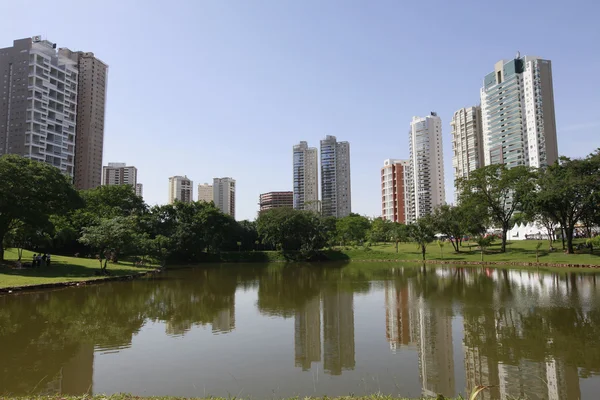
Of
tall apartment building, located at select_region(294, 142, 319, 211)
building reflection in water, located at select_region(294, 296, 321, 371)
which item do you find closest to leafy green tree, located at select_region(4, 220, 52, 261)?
building reflection in water, located at select_region(294, 296, 321, 371)

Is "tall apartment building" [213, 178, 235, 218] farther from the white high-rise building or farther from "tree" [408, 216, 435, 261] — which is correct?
"tree" [408, 216, 435, 261]

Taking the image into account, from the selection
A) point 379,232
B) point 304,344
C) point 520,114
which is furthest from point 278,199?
→ point 304,344

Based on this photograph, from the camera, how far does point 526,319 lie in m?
12.5

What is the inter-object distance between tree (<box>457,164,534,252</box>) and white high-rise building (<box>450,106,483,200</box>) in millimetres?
56630

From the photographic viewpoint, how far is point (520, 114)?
84.4 meters

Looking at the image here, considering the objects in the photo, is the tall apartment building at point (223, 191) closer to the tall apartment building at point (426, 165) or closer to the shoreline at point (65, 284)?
the tall apartment building at point (426, 165)

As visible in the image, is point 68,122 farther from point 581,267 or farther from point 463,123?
point 463,123

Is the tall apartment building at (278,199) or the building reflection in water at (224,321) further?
the tall apartment building at (278,199)

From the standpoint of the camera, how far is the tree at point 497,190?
42.7 meters

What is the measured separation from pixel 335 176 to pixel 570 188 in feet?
266

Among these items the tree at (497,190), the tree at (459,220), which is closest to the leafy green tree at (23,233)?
the tree at (459,220)

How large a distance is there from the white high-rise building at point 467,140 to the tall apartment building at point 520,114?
26.4ft

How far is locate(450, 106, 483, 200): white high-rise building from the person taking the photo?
100875 mm

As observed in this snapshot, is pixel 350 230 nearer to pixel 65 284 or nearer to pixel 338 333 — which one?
pixel 65 284
